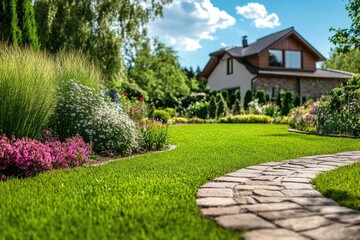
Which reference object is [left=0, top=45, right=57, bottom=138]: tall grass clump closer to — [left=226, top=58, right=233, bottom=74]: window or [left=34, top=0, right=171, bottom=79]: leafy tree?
[left=34, top=0, right=171, bottom=79]: leafy tree

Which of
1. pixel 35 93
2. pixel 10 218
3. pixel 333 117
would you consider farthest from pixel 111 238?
pixel 333 117

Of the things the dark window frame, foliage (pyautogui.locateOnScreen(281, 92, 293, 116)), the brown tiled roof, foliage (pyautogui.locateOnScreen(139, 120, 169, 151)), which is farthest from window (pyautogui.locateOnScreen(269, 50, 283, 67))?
foliage (pyautogui.locateOnScreen(139, 120, 169, 151))

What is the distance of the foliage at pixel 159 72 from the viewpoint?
36.9 metres

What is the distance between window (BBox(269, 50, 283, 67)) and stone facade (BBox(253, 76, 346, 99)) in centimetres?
114

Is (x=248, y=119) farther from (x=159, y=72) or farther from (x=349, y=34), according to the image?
(x=159, y=72)

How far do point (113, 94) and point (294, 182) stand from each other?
268 inches

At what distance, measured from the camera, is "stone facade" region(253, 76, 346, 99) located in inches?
1091

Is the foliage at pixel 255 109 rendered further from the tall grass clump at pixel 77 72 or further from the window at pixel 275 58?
the tall grass clump at pixel 77 72

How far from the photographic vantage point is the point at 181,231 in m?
2.92

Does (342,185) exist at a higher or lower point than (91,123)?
lower

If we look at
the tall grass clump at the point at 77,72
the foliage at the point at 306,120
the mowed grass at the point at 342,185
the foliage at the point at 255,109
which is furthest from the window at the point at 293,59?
the mowed grass at the point at 342,185

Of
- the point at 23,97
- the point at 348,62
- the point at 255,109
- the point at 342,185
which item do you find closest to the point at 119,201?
the point at 342,185

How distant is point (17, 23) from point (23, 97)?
4.61 metres

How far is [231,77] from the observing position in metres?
30.8
